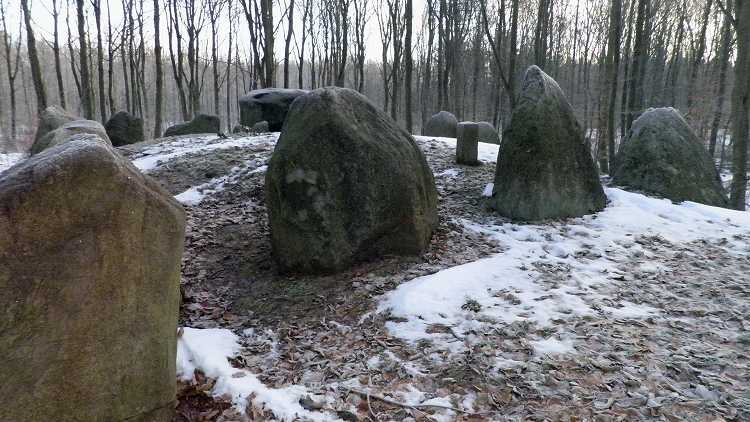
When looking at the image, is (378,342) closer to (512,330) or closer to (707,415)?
(512,330)

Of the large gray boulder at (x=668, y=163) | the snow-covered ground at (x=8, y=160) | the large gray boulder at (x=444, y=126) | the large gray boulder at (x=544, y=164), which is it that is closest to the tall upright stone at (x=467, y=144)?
the large gray boulder at (x=544, y=164)

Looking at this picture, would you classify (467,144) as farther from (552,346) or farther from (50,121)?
(50,121)

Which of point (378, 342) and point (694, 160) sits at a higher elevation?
point (694, 160)

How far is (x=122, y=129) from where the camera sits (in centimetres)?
1343

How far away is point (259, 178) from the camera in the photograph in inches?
288

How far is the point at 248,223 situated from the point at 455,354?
3666 millimetres

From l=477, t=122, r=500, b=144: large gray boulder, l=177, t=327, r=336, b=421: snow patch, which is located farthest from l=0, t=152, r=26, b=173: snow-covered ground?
l=477, t=122, r=500, b=144: large gray boulder

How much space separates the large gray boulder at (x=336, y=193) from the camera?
A: 480cm

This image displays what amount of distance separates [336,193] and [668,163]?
542 cm

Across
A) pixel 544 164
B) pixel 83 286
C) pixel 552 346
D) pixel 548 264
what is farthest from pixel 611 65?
pixel 83 286

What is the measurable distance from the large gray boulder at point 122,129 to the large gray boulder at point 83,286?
12539 millimetres

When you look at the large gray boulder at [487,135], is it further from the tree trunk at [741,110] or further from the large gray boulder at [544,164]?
the large gray boulder at [544,164]

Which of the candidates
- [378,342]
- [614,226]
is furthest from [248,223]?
[614,226]

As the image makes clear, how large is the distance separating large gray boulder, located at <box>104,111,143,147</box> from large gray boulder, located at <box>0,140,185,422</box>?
41.1 feet
